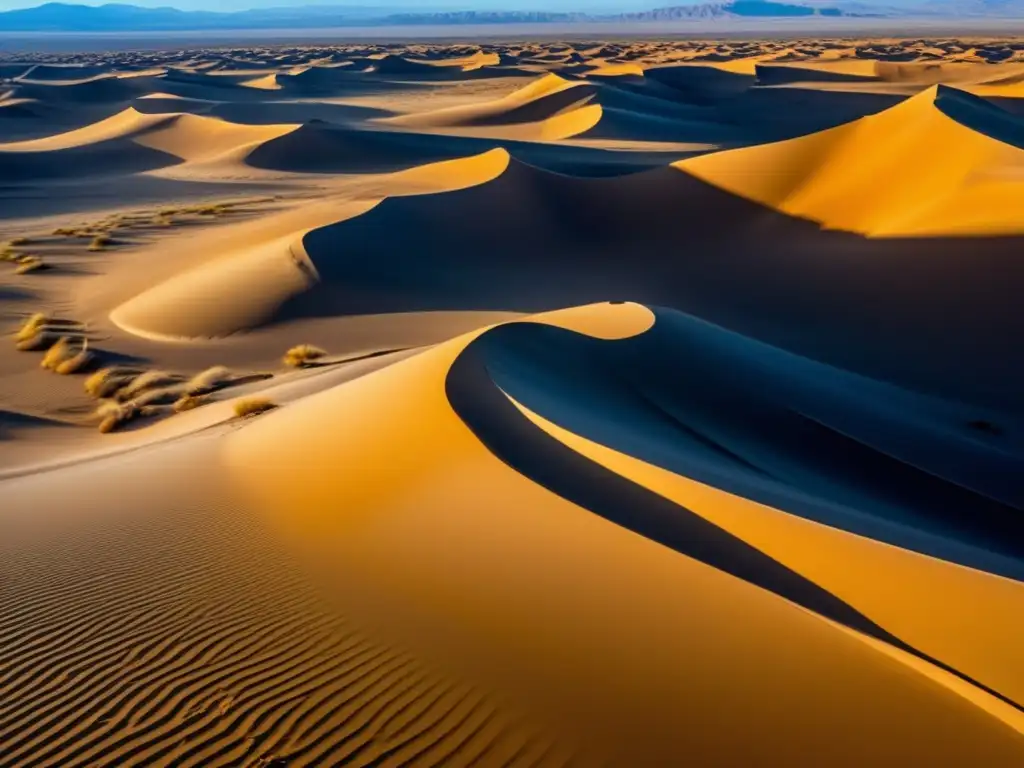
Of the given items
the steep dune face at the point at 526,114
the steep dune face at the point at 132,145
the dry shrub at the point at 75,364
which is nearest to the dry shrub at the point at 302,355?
the dry shrub at the point at 75,364

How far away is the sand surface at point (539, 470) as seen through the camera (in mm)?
4016

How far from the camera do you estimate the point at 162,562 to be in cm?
585

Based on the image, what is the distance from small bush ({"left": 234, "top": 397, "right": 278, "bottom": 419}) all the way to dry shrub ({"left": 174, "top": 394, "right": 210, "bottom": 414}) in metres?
1.42

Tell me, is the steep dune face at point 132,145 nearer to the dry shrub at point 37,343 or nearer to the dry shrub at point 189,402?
the dry shrub at point 37,343

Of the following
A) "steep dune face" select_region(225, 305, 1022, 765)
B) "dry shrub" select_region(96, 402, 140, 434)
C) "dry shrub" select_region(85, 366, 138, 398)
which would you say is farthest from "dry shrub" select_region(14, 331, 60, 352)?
"steep dune face" select_region(225, 305, 1022, 765)

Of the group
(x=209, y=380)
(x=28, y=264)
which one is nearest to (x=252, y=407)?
(x=209, y=380)

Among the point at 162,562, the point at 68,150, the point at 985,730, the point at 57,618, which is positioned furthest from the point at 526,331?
the point at 68,150

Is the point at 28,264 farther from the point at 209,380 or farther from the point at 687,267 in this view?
the point at 687,267

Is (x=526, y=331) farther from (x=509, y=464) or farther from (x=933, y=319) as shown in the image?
(x=933, y=319)

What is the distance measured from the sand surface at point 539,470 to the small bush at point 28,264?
0.28 m

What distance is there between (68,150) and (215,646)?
43.4 metres

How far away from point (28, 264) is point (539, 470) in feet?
59.3

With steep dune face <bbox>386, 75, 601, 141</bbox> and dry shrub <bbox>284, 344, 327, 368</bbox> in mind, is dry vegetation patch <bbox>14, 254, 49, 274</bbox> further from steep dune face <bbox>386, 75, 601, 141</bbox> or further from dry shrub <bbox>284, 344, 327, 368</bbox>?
steep dune face <bbox>386, 75, 601, 141</bbox>

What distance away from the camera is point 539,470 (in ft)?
21.7
